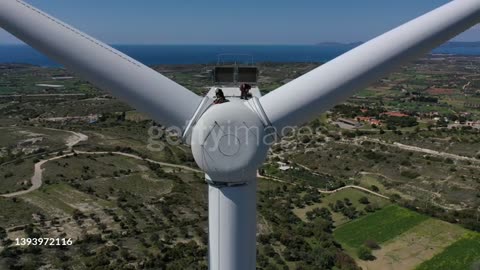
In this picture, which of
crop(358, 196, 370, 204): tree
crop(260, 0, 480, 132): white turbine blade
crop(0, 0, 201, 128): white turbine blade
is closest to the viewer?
crop(0, 0, 201, 128): white turbine blade

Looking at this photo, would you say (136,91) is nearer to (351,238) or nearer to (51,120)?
(351,238)

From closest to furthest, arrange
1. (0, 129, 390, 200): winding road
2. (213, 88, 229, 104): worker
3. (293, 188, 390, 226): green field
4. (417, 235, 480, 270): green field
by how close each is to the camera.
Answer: (213, 88, 229, 104): worker → (417, 235, 480, 270): green field → (293, 188, 390, 226): green field → (0, 129, 390, 200): winding road

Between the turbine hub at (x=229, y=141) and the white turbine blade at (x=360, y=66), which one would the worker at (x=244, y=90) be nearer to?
the white turbine blade at (x=360, y=66)

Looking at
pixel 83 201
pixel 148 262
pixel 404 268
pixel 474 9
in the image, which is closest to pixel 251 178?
pixel 474 9

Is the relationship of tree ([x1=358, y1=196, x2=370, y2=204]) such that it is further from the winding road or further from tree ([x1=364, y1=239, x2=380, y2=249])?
tree ([x1=364, y1=239, x2=380, y2=249])

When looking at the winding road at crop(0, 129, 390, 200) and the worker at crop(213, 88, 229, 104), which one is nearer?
the worker at crop(213, 88, 229, 104)

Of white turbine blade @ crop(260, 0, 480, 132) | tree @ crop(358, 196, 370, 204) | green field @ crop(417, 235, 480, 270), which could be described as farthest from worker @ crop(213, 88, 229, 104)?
tree @ crop(358, 196, 370, 204)
